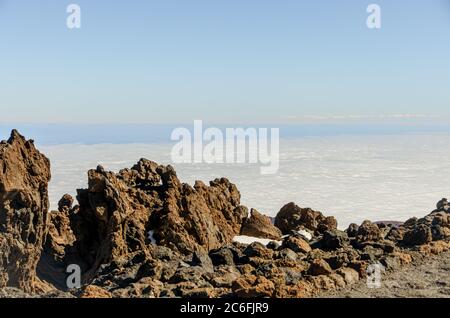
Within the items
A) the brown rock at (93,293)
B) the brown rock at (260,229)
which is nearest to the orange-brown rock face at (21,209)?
the brown rock at (93,293)

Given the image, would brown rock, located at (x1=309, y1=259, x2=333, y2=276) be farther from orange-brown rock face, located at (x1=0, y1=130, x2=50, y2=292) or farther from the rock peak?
the rock peak

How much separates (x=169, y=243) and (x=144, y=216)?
2512mm

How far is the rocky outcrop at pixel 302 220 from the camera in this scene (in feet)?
97.3

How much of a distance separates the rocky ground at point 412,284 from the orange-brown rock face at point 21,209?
40.7 ft

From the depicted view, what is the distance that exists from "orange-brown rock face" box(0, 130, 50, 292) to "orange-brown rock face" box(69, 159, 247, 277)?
269 centimetres

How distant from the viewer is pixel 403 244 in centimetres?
2059

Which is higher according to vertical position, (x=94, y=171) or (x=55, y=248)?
(x=94, y=171)

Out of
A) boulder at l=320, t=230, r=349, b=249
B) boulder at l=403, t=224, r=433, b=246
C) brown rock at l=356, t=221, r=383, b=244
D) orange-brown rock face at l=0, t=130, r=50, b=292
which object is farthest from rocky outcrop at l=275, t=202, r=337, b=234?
orange-brown rock face at l=0, t=130, r=50, b=292

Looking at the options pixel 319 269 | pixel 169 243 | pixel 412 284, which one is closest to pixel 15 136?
pixel 169 243

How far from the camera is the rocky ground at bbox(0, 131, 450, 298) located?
14555 millimetres
